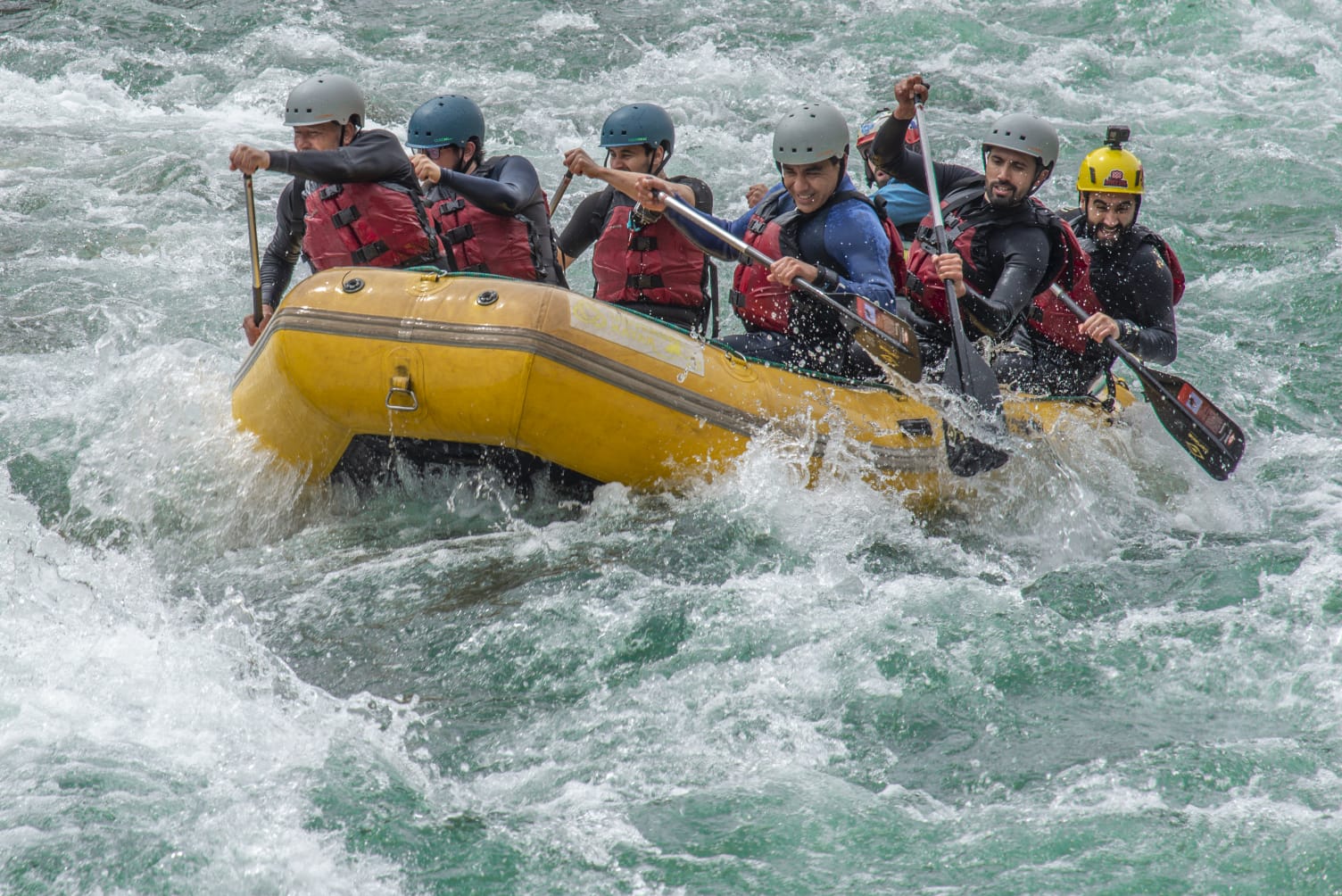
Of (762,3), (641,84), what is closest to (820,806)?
(641,84)

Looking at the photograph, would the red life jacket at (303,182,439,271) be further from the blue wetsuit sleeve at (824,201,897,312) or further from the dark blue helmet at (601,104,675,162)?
the blue wetsuit sleeve at (824,201,897,312)

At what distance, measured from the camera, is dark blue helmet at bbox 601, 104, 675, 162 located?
20.1ft

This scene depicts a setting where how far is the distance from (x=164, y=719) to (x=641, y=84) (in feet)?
31.0

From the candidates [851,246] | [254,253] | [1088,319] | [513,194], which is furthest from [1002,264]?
[254,253]

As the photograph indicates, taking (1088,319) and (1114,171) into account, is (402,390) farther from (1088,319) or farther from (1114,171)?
(1114,171)

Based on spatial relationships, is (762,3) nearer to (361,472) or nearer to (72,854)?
(361,472)

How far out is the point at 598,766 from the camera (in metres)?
4.13

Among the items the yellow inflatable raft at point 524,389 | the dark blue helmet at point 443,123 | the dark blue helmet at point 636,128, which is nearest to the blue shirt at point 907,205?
the dark blue helmet at point 636,128

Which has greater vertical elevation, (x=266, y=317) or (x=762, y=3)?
(x=762, y=3)

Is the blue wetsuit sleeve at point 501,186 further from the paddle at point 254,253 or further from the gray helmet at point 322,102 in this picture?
the paddle at point 254,253

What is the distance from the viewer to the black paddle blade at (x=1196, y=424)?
20.2ft

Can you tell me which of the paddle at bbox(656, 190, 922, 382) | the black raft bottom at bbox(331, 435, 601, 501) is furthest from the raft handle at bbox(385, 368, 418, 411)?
the paddle at bbox(656, 190, 922, 382)

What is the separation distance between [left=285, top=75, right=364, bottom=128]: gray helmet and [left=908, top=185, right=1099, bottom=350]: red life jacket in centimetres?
267

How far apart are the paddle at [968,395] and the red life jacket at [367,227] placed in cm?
233
